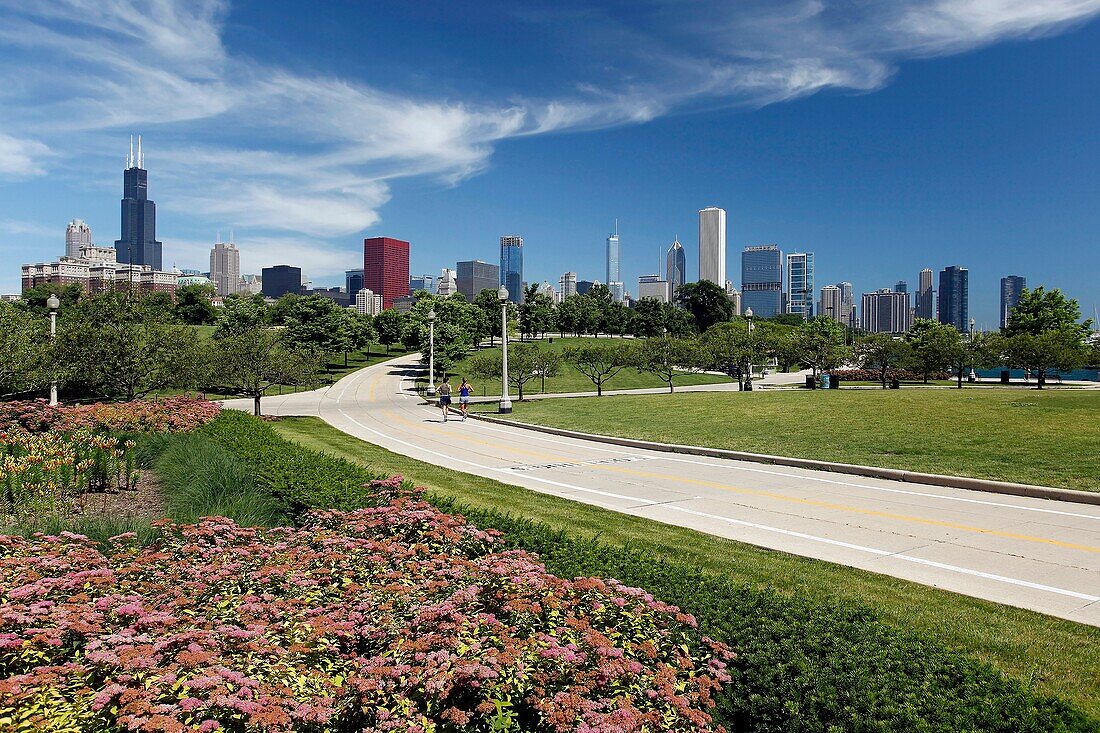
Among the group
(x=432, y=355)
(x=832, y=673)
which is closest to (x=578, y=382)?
(x=432, y=355)

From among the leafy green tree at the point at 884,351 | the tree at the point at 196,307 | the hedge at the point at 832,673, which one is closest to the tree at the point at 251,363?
the hedge at the point at 832,673

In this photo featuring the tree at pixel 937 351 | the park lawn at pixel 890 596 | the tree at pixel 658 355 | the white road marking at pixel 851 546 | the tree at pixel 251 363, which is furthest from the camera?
the tree at pixel 658 355

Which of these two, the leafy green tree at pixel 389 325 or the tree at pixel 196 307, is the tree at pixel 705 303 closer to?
the leafy green tree at pixel 389 325

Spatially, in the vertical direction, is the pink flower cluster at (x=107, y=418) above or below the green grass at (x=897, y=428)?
above

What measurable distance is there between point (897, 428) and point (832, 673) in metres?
17.8

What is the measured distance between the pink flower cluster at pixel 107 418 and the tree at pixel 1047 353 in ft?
146

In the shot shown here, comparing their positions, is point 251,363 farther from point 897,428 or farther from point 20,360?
Result: point 897,428

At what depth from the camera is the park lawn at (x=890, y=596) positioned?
4977 mm

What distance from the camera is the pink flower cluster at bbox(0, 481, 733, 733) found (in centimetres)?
318

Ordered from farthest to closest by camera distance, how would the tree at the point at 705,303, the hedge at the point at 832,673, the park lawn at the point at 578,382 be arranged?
the tree at the point at 705,303 → the park lawn at the point at 578,382 → the hedge at the point at 832,673

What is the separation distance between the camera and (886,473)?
46.5ft

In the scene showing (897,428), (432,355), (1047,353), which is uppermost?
(1047,353)

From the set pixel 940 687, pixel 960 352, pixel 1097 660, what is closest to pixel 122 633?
pixel 940 687

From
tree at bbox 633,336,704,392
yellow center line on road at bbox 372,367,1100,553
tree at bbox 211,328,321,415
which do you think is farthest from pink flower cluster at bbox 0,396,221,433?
tree at bbox 633,336,704,392
